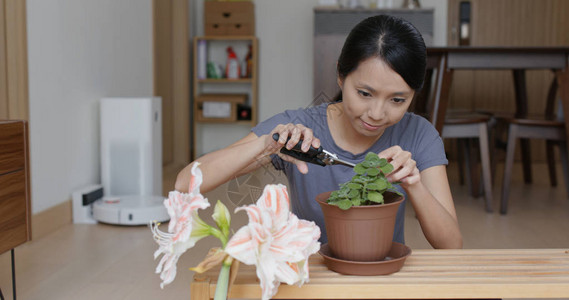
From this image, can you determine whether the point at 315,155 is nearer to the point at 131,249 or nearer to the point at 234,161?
the point at 234,161

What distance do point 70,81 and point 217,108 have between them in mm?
2369

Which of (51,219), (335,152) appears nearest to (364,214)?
(335,152)

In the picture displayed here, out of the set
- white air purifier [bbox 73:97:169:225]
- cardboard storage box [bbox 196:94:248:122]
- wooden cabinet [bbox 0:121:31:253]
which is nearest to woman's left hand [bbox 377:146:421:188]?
wooden cabinet [bbox 0:121:31:253]

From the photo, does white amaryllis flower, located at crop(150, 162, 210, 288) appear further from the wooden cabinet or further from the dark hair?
the wooden cabinet

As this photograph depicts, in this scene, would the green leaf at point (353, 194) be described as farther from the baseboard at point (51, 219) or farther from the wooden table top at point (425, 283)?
the baseboard at point (51, 219)

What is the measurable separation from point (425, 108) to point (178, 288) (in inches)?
102

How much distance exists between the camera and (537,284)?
76 centimetres

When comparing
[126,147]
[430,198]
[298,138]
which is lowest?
[126,147]

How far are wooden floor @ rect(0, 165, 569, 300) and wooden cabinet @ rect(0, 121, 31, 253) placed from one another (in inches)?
10.5

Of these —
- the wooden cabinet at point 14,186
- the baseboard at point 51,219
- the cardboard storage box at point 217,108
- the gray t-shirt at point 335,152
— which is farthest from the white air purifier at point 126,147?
the gray t-shirt at point 335,152

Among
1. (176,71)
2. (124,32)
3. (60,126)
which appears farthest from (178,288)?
Result: (176,71)

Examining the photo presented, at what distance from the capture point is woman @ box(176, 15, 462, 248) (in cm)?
108

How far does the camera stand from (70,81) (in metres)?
3.05

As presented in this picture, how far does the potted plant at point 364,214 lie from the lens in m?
0.80
